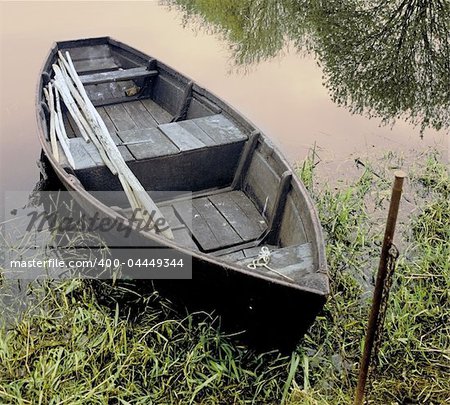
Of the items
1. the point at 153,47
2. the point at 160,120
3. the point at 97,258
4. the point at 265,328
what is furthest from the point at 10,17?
the point at 265,328

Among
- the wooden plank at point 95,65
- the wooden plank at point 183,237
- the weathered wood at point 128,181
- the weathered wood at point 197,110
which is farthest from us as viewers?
the wooden plank at point 95,65

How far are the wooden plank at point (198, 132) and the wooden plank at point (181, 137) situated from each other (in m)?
0.03

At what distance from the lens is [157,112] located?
20.6 feet

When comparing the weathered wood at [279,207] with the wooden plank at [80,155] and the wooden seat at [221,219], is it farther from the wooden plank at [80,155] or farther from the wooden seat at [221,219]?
the wooden plank at [80,155]

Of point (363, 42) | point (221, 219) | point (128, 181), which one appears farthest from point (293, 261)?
point (363, 42)

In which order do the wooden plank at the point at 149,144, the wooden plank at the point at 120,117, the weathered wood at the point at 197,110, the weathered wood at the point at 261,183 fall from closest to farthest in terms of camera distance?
the weathered wood at the point at 261,183 → the wooden plank at the point at 149,144 → the weathered wood at the point at 197,110 → the wooden plank at the point at 120,117

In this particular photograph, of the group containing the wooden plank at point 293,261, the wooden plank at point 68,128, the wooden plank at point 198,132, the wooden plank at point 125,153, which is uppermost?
the wooden plank at point 198,132

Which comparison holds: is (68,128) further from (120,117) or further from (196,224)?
(196,224)

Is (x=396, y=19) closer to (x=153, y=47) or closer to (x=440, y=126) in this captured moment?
(x=440, y=126)

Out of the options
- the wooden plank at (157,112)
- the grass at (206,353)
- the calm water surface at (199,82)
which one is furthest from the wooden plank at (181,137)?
the calm water surface at (199,82)

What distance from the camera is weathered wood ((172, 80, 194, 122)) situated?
18.9 ft

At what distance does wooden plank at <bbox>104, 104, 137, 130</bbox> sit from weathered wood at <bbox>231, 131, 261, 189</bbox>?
1.75 meters

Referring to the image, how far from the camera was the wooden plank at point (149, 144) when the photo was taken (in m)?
4.55

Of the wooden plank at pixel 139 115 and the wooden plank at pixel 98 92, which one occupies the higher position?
the wooden plank at pixel 98 92
